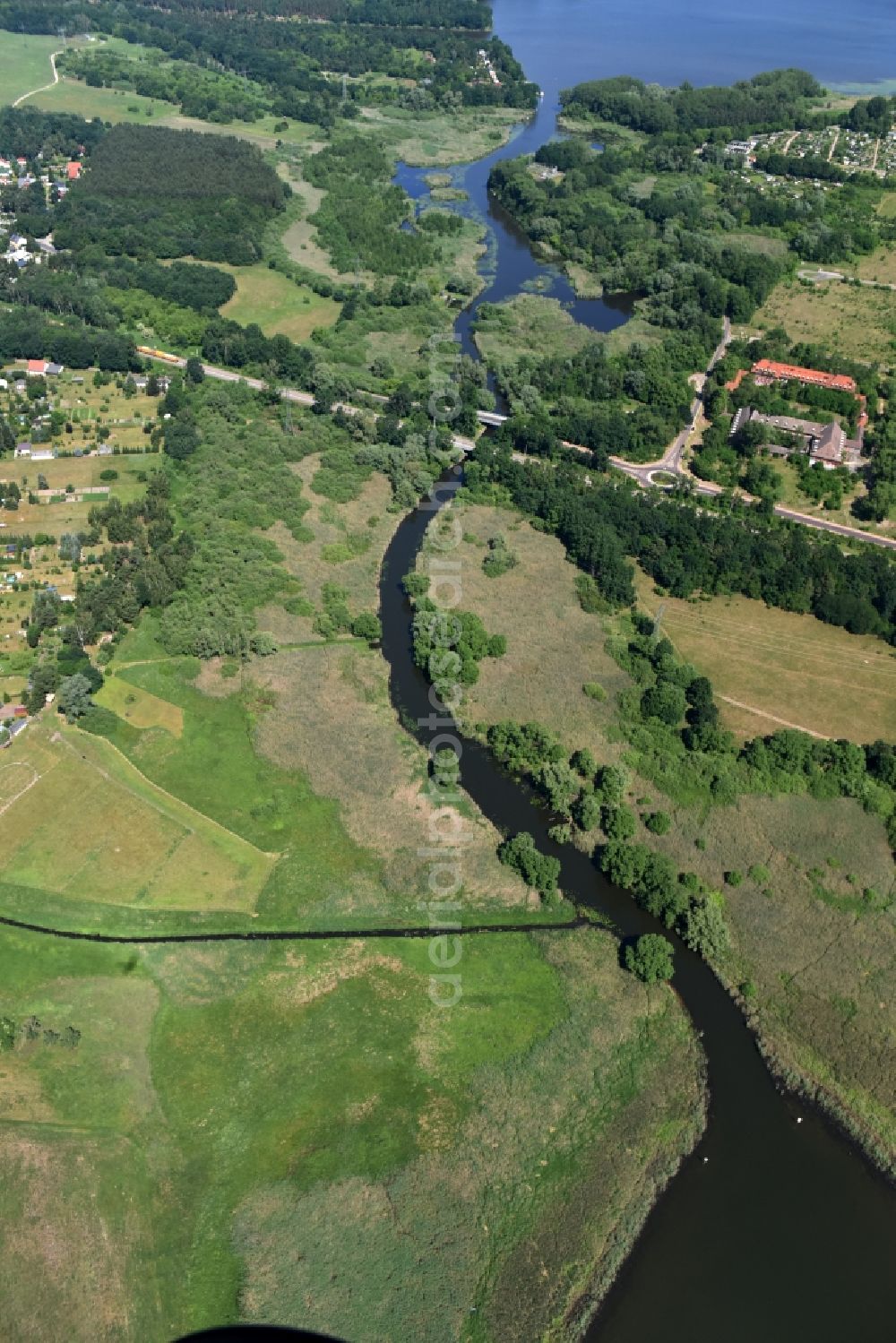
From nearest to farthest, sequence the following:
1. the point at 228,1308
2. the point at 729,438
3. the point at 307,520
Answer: the point at 228,1308 < the point at 307,520 < the point at 729,438

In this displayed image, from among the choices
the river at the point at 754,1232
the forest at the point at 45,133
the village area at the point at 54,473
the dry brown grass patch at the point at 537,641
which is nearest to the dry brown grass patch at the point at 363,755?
the dry brown grass patch at the point at 537,641

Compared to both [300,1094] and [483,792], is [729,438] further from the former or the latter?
[300,1094]

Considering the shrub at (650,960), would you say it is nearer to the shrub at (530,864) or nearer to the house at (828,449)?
the shrub at (530,864)

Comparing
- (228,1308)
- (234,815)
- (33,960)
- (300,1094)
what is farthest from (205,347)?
(228,1308)

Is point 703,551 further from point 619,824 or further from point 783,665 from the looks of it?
point 619,824

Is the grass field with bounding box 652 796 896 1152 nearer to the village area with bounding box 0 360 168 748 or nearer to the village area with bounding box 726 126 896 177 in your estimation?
the village area with bounding box 0 360 168 748

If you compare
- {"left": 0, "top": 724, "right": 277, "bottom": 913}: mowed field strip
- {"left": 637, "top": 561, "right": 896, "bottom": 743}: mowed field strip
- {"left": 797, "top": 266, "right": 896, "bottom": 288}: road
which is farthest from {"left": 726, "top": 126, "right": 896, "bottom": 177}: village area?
{"left": 0, "top": 724, "right": 277, "bottom": 913}: mowed field strip
